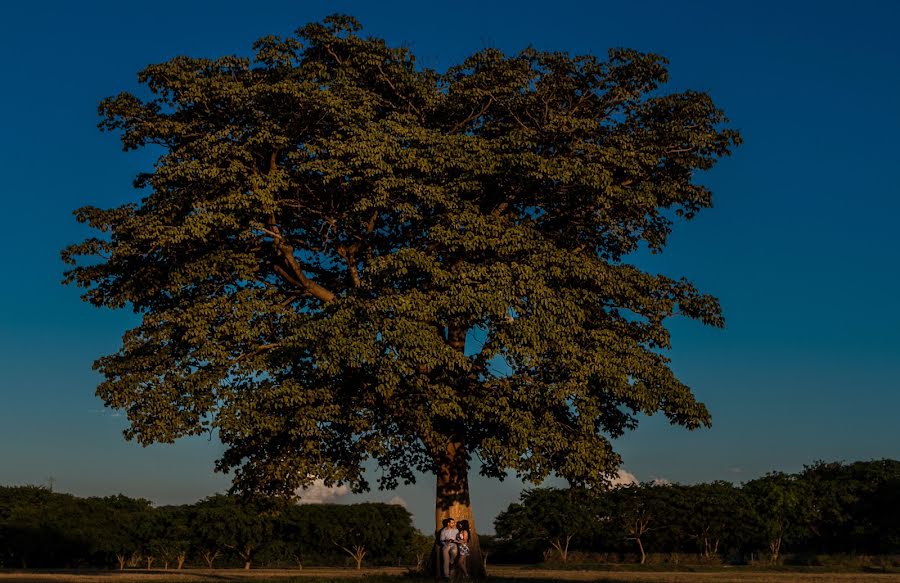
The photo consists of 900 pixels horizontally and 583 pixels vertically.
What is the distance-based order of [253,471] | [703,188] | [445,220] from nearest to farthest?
[445,220], [253,471], [703,188]

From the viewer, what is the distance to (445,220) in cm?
2952

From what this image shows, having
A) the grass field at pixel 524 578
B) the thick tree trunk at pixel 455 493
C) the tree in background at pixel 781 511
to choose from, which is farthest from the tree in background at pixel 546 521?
the thick tree trunk at pixel 455 493

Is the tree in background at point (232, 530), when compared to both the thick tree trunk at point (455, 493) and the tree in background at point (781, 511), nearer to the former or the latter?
the tree in background at point (781, 511)

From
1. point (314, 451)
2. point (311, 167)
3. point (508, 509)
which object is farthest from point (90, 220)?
point (508, 509)

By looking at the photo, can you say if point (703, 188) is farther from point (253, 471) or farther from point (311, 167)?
point (253, 471)

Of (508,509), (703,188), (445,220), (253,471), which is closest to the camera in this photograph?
(445,220)

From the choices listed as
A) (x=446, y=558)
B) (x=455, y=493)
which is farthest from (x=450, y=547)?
(x=455, y=493)

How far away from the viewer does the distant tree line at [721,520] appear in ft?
304

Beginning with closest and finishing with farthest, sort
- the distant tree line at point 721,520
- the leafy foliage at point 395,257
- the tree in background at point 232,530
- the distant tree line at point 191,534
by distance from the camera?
the leafy foliage at point 395,257, the distant tree line at point 191,534, the distant tree line at point 721,520, the tree in background at point 232,530

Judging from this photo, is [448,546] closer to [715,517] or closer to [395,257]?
[395,257]

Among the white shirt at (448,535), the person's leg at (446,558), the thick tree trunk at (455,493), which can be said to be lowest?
the person's leg at (446,558)

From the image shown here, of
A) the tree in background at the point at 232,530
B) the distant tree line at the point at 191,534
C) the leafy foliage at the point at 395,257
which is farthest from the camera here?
the tree in background at the point at 232,530

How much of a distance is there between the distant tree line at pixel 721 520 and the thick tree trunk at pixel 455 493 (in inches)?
2401

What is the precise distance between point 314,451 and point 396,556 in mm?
78358
